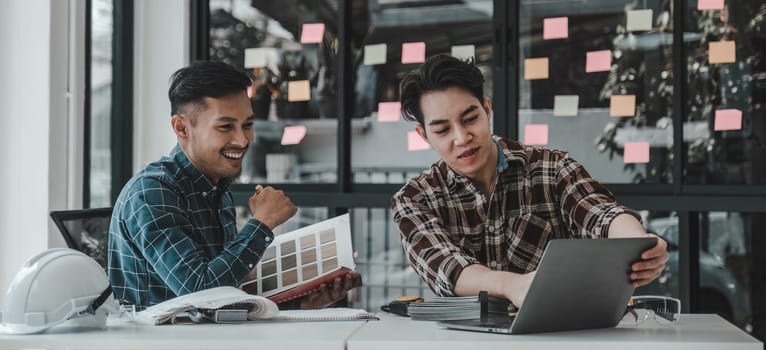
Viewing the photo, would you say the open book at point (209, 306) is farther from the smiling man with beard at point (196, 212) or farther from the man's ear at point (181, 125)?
the man's ear at point (181, 125)

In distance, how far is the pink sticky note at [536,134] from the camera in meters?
3.82

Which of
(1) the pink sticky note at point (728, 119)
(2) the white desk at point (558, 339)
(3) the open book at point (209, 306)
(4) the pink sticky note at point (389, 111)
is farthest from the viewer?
(4) the pink sticky note at point (389, 111)

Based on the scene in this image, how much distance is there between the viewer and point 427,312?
6.59 ft

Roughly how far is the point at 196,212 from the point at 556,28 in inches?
77.8

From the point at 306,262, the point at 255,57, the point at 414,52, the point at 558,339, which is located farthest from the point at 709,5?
the point at 558,339

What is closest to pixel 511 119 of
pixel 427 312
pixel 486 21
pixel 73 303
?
pixel 486 21

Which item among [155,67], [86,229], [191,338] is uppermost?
[155,67]

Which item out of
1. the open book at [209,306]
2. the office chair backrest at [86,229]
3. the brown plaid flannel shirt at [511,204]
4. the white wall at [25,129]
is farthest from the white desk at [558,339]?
the white wall at [25,129]

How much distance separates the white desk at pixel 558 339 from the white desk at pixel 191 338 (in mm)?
66

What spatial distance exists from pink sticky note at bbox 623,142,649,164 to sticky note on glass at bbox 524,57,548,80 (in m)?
0.44

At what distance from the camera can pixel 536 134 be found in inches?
151

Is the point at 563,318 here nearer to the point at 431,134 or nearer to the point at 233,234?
the point at 431,134

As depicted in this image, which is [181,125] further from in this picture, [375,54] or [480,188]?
[375,54]

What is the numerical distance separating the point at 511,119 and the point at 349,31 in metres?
Answer: 0.79
